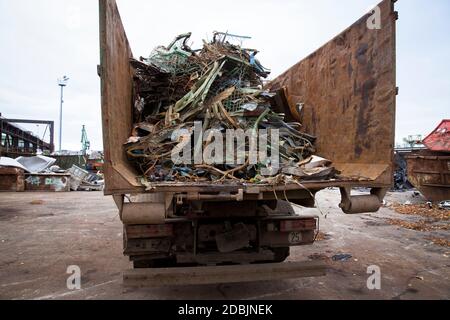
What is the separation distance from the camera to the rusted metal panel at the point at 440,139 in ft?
27.3

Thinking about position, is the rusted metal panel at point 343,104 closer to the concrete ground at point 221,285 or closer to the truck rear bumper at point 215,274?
the truck rear bumper at point 215,274

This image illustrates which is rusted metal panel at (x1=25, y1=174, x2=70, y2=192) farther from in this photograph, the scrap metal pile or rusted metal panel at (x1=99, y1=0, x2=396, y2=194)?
rusted metal panel at (x1=99, y1=0, x2=396, y2=194)

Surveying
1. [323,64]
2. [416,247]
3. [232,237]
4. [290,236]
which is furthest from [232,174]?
[416,247]

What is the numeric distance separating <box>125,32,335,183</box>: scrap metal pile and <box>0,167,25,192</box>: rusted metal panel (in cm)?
1049

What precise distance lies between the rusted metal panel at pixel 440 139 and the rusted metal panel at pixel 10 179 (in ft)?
48.7

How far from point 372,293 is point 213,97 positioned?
2804 mm

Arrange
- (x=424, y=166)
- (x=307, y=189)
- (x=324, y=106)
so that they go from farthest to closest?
(x=424, y=166), (x=324, y=106), (x=307, y=189)

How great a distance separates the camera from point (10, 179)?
1177cm

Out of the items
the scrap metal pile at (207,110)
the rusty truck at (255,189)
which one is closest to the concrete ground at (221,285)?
the rusty truck at (255,189)

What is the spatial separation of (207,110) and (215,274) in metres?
1.82

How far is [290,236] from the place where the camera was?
2980 mm

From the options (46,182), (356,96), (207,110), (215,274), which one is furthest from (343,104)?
(46,182)

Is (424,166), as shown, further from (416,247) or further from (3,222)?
(3,222)

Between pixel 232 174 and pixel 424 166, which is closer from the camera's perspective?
pixel 232 174
